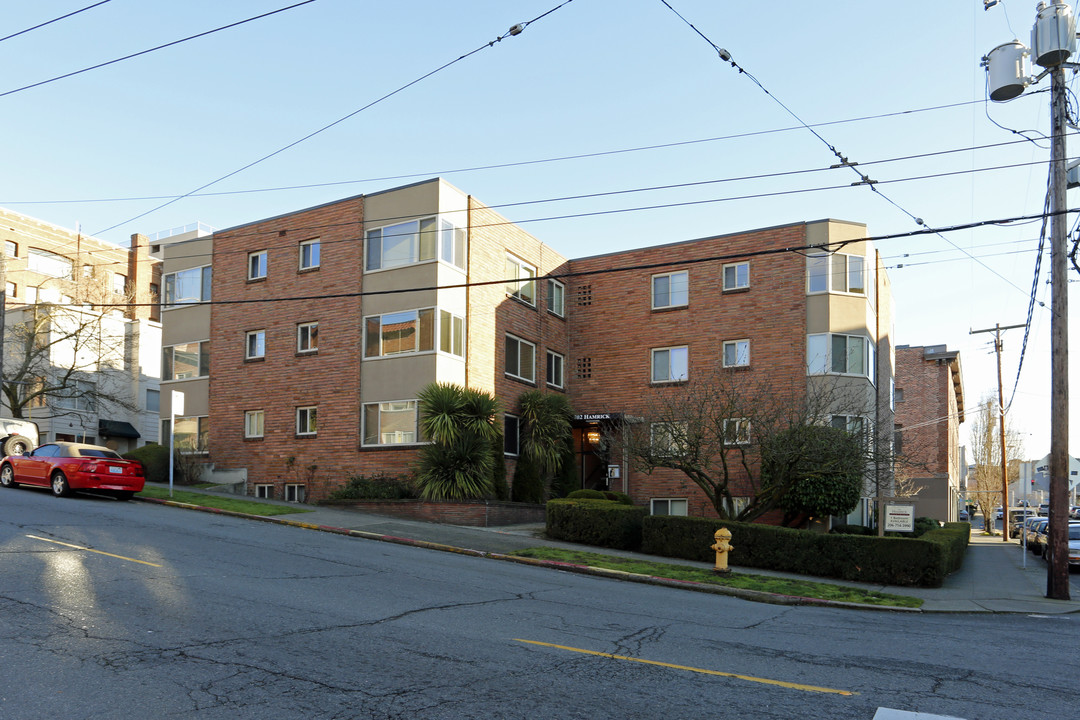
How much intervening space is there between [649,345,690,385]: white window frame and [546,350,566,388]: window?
348cm

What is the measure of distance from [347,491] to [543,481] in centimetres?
672

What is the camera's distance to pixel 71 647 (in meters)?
7.95

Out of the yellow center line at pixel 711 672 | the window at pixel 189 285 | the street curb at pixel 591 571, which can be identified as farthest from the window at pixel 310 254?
the yellow center line at pixel 711 672

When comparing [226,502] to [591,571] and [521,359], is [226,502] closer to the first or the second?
[521,359]

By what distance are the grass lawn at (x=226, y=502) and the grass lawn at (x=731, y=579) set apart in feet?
23.2

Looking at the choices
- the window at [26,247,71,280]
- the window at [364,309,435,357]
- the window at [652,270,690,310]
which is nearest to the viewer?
the window at [364,309,435,357]

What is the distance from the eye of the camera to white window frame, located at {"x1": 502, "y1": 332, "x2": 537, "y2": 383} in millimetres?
29609

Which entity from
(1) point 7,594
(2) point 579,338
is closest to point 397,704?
(1) point 7,594

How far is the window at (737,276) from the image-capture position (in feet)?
98.5

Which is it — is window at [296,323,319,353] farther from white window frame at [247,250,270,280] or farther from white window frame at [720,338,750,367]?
white window frame at [720,338,750,367]

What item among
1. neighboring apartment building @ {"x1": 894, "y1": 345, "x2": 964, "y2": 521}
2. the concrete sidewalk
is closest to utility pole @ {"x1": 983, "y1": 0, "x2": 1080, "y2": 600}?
the concrete sidewalk

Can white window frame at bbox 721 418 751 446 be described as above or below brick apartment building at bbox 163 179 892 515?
below

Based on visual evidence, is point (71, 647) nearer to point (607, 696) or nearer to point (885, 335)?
point (607, 696)

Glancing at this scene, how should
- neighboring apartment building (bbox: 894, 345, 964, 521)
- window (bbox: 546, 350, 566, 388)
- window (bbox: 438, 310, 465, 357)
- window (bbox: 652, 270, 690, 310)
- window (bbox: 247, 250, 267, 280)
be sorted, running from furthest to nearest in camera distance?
neighboring apartment building (bbox: 894, 345, 964, 521), window (bbox: 546, 350, 566, 388), window (bbox: 652, 270, 690, 310), window (bbox: 247, 250, 267, 280), window (bbox: 438, 310, 465, 357)
